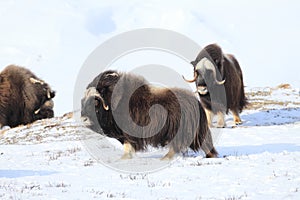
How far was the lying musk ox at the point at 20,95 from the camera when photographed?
13.7m

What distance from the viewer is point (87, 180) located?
5.03m

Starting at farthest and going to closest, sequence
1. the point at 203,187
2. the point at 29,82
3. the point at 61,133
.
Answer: the point at 29,82 → the point at 61,133 → the point at 203,187

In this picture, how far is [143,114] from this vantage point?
6430mm

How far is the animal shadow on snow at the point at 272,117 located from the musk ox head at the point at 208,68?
7.37ft

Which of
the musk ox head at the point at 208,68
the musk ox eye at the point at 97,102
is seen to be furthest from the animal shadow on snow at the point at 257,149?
the musk ox head at the point at 208,68

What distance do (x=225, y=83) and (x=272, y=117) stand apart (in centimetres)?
311

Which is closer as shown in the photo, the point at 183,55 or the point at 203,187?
the point at 203,187

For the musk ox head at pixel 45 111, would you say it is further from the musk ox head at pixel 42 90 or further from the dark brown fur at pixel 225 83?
the dark brown fur at pixel 225 83

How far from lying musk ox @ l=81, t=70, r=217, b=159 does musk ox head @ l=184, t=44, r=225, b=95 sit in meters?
3.21

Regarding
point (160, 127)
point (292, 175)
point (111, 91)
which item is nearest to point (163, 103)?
point (160, 127)

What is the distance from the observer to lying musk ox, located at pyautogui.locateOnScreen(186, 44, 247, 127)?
984 cm

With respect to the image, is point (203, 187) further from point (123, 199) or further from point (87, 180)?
point (87, 180)

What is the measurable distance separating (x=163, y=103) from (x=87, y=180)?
6.43 ft

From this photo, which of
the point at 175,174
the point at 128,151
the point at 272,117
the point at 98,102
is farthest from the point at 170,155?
the point at 272,117
